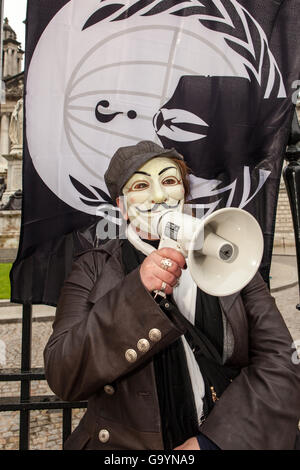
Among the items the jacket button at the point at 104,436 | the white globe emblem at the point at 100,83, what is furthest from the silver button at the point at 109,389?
the white globe emblem at the point at 100,83

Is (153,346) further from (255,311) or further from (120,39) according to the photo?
(120,39)

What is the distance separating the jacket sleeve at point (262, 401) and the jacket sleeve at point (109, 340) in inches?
12.9

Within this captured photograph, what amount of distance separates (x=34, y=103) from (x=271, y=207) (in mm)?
1716

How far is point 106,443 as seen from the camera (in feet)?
4.91

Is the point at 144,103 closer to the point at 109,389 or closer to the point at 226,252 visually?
the point at 226,252

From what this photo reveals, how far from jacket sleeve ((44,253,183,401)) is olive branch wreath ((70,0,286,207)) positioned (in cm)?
125

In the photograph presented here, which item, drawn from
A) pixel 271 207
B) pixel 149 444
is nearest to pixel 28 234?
pixel 149 444

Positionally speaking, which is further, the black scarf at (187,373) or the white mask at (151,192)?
the white mask at (151,192)

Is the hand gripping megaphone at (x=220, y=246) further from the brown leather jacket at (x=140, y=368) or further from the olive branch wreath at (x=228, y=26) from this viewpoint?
the olive branch wreath at (x=228, y=26)

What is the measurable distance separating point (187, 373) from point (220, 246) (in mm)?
603

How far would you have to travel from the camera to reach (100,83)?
2445mm

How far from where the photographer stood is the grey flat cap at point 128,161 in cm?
169

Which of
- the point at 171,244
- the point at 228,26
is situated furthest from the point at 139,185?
the point at 228,26

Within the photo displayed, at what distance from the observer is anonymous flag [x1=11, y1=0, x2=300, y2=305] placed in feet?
7.70
